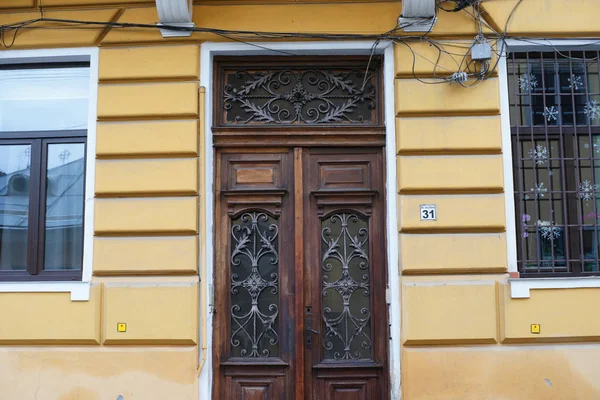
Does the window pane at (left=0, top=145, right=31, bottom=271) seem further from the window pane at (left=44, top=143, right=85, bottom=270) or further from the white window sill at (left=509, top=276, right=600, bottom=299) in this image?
the white window sill at (left=509, top=276, right=600, bottom=299)

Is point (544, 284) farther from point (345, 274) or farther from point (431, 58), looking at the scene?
point (431, 58)

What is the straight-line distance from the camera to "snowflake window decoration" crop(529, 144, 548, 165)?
534cm

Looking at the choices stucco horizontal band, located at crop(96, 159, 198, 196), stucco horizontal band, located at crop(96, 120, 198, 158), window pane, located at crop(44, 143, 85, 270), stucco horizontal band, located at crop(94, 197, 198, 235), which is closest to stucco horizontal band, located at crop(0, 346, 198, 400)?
window pane, located at crop(44, 143, 85, 270)

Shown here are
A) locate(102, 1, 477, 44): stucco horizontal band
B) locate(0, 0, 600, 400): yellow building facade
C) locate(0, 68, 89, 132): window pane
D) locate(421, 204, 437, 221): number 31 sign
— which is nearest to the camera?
locate(0, 0, 600, 400): yellow building facade

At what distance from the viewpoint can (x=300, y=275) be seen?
5.26 metres

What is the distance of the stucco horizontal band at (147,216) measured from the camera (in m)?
5.09

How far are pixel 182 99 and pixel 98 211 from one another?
1.28 metres

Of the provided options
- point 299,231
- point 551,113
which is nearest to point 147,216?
point 299,231

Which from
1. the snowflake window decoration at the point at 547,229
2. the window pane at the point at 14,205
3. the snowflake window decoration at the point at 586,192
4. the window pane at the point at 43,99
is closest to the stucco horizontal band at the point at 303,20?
the window pane at the point at 43,99

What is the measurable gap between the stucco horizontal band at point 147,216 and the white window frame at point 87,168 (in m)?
0.14

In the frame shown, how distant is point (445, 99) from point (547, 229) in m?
1.54

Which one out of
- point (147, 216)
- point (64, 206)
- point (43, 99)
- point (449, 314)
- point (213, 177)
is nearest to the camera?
point (449, 314)

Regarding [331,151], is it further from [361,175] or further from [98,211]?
[98,211]

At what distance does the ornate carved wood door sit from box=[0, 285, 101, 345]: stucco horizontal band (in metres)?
1.10
